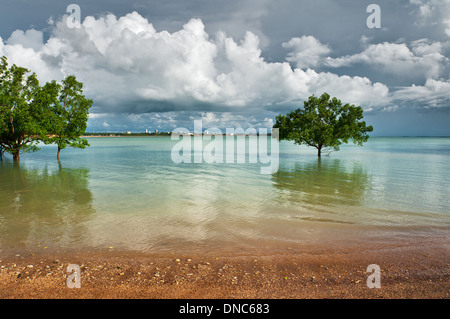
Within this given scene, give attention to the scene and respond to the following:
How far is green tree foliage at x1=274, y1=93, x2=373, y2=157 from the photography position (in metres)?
46.1

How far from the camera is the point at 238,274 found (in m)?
7.79

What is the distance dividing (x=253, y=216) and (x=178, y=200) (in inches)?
247

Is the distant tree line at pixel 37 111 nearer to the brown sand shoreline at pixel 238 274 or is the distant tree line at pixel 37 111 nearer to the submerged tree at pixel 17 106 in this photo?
the submerged tree at pixel 17 106

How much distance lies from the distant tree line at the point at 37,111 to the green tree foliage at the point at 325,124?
3609cm

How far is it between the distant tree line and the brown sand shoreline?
38.4 metres

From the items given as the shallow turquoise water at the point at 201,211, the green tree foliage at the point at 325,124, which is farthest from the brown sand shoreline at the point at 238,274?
the green tree foliage at the point at 325,124

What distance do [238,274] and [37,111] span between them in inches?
1763

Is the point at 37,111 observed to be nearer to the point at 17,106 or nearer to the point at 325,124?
the point at 17,106

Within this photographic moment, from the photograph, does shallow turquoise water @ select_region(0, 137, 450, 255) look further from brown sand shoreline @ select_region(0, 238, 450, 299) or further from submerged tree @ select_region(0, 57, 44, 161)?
submerged tree @ select_region(0, 57, 44, 161)

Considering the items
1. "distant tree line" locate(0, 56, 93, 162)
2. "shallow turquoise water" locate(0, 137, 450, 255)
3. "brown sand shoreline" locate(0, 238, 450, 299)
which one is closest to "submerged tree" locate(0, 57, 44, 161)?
"distant tree line" locate(0, 56, 93, 162)
